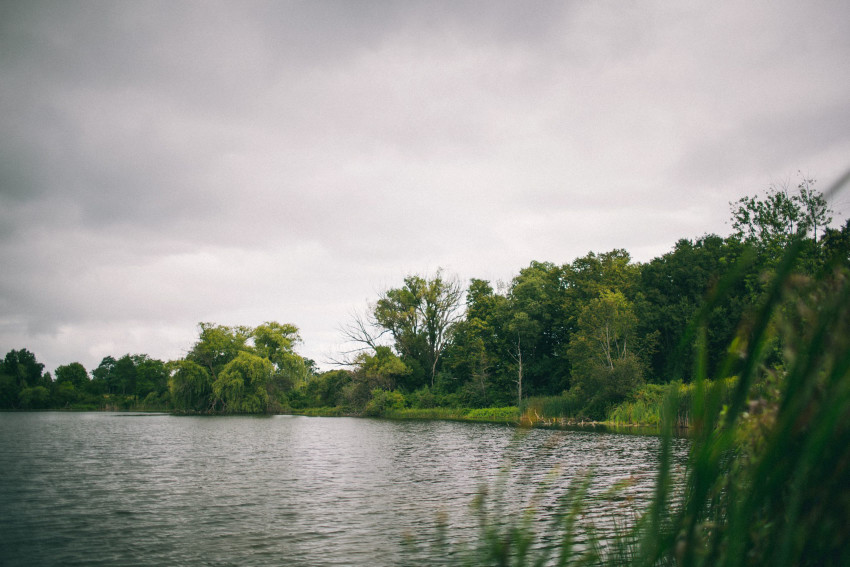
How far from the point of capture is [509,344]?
52.8 m

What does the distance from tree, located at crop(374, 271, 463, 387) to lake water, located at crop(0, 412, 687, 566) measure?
38.7 metres

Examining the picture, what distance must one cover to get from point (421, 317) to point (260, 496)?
4964cm

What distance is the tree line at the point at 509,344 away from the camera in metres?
37.3

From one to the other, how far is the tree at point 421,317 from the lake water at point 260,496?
38687 mm

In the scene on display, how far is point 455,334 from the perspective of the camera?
2215 inches

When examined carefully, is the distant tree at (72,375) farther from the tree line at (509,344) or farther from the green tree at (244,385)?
the green tree at (244,385)

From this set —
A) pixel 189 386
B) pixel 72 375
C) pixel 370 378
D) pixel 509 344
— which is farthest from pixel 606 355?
pixel 72 375

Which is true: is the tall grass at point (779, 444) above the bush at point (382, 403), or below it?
above

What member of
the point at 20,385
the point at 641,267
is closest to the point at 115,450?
the point at 641,267

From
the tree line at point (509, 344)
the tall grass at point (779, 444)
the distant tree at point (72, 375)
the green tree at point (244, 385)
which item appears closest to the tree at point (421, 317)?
the tree line at point (509, 344)

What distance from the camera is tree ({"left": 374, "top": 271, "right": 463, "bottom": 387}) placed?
5912 centimetres

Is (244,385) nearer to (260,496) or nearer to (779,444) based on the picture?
(260,496)

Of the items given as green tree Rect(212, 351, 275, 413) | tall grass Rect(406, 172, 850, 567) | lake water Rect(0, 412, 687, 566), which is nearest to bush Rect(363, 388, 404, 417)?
green tree Rect(212, 351, 275, 413)

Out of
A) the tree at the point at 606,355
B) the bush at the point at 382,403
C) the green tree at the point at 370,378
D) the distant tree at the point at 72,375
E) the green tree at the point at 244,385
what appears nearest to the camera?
the tree at the point at 606,355
